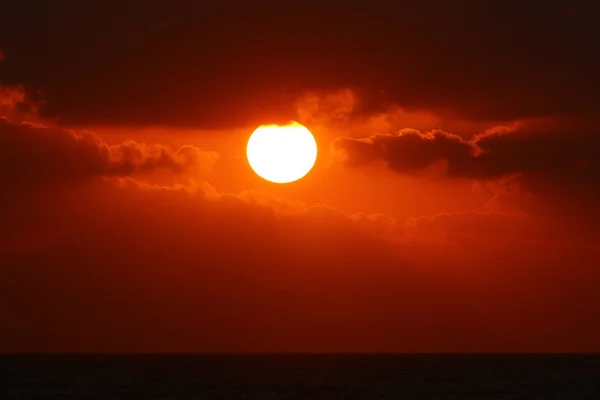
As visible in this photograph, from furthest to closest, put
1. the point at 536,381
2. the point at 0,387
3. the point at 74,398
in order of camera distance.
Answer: the point at 536,381
the point at 0,387
the point at 74,398

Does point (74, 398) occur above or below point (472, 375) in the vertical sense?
below

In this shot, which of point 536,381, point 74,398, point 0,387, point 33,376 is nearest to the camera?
point 74,398

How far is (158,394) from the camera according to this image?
3905 inches

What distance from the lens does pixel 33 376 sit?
461 feet

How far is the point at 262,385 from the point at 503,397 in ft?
94.3

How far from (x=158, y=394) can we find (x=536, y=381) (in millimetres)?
55215

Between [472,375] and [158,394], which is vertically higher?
[472,375]

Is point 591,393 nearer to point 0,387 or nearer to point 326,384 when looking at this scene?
point 326,384

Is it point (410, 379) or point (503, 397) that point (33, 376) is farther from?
point (503, 397)

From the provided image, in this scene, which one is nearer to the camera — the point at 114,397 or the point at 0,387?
the point at 114,397

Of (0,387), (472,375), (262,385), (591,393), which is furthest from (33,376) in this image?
(591,393)

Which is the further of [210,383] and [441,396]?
[210,383]

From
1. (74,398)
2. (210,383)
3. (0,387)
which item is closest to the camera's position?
(74,398)

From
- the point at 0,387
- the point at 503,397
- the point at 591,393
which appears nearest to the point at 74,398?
the point at 0,387
